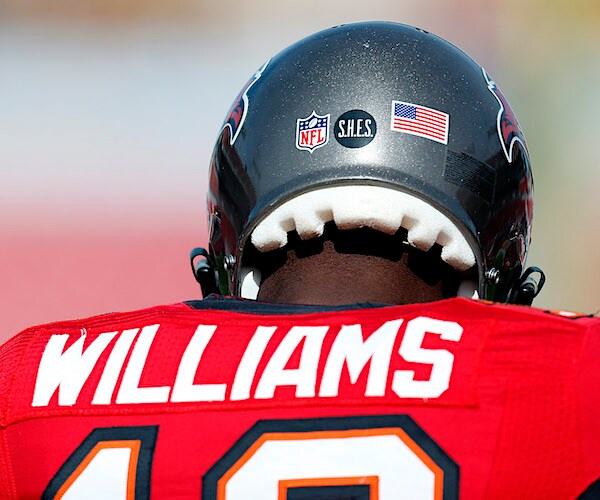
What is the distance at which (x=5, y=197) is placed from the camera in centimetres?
874

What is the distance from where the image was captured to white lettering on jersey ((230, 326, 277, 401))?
5.20 ft

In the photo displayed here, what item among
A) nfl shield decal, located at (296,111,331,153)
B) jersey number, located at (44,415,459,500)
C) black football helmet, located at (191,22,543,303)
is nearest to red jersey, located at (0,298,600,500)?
jersey number, located at (44,415,459,500)

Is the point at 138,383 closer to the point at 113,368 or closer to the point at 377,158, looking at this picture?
the point at 113,368

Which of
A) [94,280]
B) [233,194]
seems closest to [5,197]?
[94,280]

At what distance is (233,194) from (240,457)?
0.88 metres

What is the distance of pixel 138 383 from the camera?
164 centimetres

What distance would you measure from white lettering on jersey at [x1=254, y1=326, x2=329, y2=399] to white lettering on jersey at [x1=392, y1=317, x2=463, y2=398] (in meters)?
0.12

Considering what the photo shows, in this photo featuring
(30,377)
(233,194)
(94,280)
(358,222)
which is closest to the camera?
(30,377)

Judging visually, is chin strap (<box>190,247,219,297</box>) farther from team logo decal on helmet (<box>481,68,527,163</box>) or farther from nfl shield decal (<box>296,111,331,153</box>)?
team logo decal on helmet (<box>481,68,527,163</box>)

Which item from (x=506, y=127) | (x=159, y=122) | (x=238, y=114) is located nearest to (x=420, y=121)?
(x=506, y=127)

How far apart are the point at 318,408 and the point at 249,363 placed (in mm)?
128

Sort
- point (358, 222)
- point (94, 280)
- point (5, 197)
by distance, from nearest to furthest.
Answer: point (358, 222) < point (94, 280) < point (5, 197)

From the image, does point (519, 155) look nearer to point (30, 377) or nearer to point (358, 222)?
point (358, 222)

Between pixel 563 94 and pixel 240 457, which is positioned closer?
pixel 240 457
